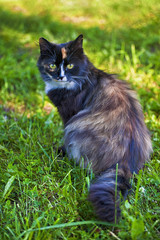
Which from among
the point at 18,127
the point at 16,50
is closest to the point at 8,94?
the point at 18,127

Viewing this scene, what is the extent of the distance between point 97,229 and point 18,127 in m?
1.73

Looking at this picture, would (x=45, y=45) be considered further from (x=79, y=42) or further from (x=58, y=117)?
(x=58, y=117)

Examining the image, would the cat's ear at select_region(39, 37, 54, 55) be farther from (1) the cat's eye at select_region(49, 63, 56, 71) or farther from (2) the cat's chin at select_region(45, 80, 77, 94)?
(2) the cat's chin at select_region(45, 80, 77, 94)

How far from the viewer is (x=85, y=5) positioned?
23.3 ft

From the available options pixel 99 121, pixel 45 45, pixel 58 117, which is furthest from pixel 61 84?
pixel 58 117

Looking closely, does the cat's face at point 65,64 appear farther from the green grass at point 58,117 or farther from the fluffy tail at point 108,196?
the fluffy tail at point 108,196

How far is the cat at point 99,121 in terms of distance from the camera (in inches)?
79.3

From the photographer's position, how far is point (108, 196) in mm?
1783

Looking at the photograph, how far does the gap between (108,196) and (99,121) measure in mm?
808

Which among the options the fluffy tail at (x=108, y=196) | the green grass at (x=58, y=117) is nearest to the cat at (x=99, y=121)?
the fluffy tail at (x=108, y=196)

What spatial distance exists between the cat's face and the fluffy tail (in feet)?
3.86

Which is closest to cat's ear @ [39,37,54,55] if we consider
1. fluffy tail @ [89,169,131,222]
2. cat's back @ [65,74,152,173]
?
cat's back @ [65,74,152,173]

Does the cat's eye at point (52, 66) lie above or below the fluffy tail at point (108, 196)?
above

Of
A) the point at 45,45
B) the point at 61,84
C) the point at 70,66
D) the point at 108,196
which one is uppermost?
the point at 45,45
